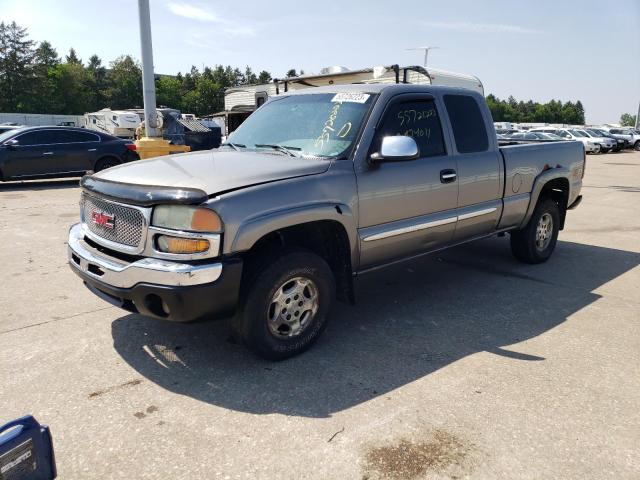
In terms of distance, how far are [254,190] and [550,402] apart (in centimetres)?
217

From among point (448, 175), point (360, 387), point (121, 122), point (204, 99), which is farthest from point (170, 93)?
point (360, 387)

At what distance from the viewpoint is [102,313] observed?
4.46 m

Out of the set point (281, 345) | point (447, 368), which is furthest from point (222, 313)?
point (447, 368)

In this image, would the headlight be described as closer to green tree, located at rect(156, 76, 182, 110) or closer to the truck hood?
the truck hood

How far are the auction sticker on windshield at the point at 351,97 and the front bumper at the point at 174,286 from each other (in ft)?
5.73

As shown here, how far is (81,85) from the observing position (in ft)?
251

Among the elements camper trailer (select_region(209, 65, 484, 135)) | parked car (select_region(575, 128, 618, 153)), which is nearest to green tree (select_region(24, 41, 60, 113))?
camper trailer (select_region(209, 65, 484, 135))

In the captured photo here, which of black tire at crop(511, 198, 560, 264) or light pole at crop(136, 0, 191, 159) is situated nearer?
black tire at crop(511, 198, 560, 264)

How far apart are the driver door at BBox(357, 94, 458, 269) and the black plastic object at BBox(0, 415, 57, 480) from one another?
242 centimetres

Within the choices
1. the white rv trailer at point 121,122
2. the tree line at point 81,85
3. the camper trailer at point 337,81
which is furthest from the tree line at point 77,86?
the camper trailer at point 337,81

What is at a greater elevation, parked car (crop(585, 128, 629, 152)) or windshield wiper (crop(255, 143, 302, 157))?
windshield wiper (crop(255, 143, 302, 157))

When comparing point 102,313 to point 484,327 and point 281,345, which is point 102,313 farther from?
point 484,327

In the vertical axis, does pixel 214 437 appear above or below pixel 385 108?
below

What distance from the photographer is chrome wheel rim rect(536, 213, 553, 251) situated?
6082 millimetres
